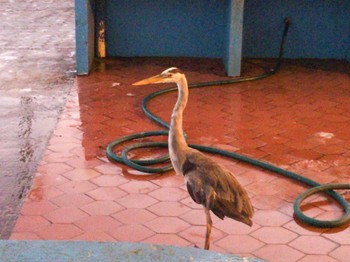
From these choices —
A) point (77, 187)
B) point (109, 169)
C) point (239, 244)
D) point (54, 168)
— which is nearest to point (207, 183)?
point (239, 244)

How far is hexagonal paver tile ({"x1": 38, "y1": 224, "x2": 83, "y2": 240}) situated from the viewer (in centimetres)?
436

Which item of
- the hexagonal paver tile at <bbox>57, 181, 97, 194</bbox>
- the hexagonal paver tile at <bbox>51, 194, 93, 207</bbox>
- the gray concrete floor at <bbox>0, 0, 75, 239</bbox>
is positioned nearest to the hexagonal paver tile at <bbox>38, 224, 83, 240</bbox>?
the gray concrete floor at <bbox>0, 0, 75, 239</bbox>

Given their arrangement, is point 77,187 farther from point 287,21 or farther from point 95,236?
point 287,21

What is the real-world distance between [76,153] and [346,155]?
2394 mm

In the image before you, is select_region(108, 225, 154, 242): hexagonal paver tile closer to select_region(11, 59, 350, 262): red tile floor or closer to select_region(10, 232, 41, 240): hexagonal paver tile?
select_region(11, 59, 350, 262): red tile floor

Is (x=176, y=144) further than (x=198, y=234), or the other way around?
(x=198, y=234)

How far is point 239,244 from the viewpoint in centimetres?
427

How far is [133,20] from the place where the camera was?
9062 mm

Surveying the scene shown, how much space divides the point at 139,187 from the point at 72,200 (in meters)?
0.55

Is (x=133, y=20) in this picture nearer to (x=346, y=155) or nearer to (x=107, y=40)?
(x=107, y=40)

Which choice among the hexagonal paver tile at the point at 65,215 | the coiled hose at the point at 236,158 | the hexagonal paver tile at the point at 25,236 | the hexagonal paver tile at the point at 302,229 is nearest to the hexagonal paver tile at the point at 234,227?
the hexagonal paver tile at the point at 302,229

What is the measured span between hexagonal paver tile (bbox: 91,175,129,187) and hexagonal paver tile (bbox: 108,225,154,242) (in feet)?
2.43

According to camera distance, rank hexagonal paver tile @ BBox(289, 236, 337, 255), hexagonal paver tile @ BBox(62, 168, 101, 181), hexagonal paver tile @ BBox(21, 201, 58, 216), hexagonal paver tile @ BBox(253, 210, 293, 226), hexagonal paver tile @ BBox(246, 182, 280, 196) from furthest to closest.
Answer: hexagonal paver tile @ BBox(62, 168, 101, 181)
hexagonal paver tile @ BBox(246, 182, 280, 196)
hexagonal paver tile @ BBox(21, 201, 58, 216)
hexagonal paver tile @ BBox(253, 210, 293, 226)
hexagonal paver tile @ BBox(289, 236, 337, 255)

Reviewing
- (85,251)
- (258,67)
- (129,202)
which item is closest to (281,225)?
(129,202)
